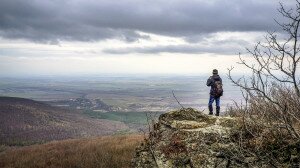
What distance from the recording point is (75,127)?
154 m

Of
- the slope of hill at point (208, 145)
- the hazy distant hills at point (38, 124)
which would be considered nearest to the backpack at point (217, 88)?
the slope of hill at point (208, 145)

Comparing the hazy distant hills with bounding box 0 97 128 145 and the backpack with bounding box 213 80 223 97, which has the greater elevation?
the backpack with bounding box 213 80 223 97

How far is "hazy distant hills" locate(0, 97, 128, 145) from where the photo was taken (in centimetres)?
12684

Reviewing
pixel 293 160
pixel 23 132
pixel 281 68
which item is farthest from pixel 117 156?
pixel 23 132

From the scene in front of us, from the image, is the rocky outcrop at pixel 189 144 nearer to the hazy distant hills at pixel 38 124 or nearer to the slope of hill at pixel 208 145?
the slope of hill at pixel 208 145

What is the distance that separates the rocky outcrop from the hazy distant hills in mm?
104558

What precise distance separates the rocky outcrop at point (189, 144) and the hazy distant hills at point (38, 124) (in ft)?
343

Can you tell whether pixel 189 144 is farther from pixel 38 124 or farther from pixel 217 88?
pixel 38 124

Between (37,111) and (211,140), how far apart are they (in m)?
174

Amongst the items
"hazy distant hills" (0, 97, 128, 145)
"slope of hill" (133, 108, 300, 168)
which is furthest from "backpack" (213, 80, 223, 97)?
"hazy distant hills" (0, 97, 128, 145)

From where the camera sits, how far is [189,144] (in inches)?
334

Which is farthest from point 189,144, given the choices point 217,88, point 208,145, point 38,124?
point 38,124

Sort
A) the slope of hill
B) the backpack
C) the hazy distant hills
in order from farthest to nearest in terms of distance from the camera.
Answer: the hazy distant hills, the backpack, the slope of hill

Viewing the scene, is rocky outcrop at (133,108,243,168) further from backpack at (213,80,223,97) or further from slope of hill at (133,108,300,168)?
backpack at (213,80,223,97)
